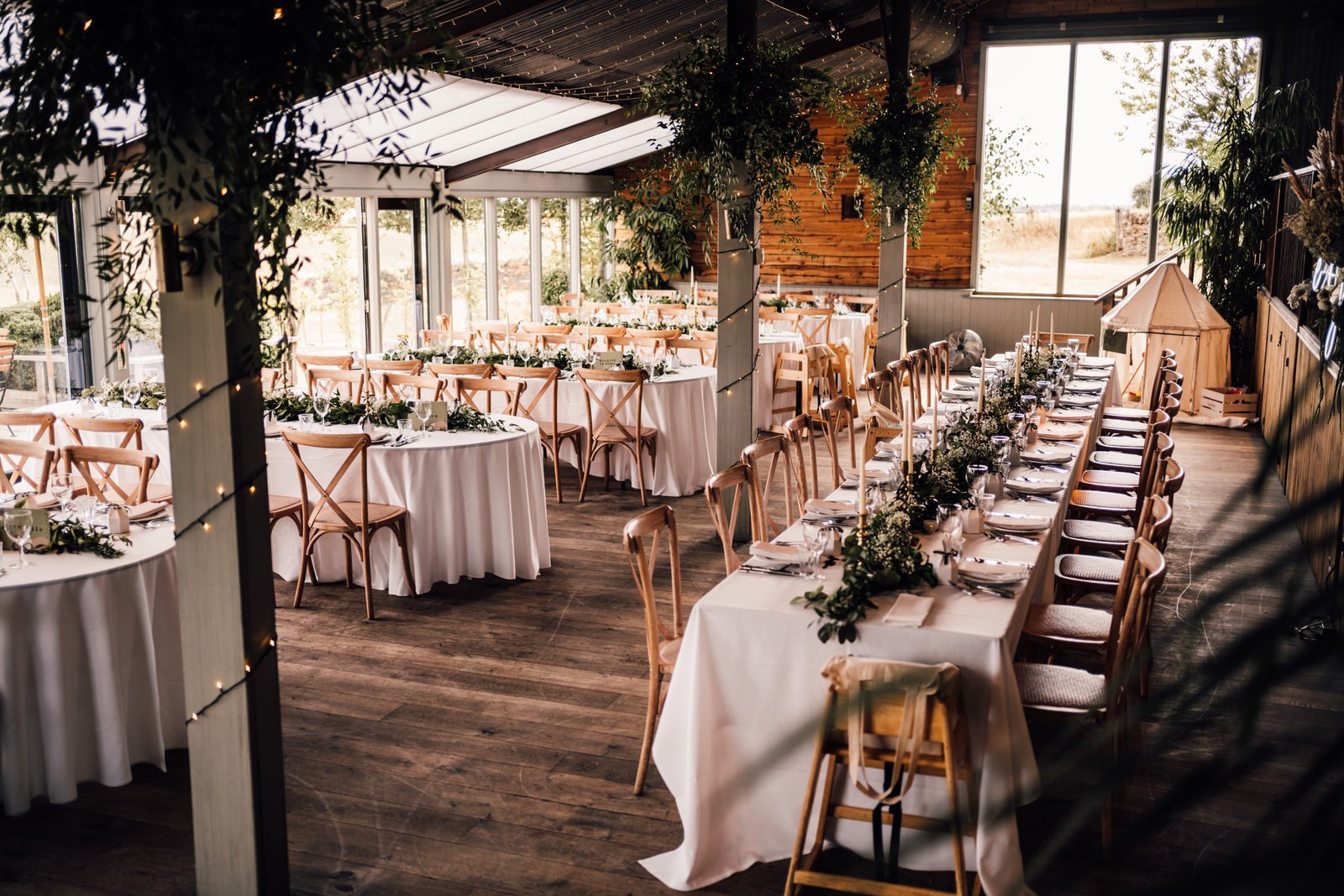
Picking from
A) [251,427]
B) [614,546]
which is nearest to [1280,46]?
[251,427]

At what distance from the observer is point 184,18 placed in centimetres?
247

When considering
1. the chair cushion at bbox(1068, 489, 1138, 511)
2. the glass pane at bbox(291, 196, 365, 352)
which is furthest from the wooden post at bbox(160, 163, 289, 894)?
the glass pane at bbox(291, 196, 365, 352)

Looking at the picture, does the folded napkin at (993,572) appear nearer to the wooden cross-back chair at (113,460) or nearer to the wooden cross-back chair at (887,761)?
the wooden cross-back chair at (887,761)

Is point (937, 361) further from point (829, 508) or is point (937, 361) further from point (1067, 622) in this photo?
point (1067, 622)

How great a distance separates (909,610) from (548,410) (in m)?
5.37

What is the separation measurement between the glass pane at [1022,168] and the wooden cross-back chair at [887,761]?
1297 cm

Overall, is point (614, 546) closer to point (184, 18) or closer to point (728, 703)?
point (728, 703)

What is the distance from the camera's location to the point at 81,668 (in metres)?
3.86

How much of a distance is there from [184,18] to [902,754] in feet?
7.84

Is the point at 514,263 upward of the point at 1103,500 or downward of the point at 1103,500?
upward

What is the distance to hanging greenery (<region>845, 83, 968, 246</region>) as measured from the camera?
9133 millimetres

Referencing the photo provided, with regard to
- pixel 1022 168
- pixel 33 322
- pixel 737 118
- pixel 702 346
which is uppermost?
pixel 1022 168

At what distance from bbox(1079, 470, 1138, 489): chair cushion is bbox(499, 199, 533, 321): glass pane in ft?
32.0

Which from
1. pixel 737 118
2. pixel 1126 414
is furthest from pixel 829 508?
pixel 1126 414
